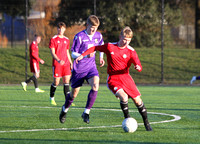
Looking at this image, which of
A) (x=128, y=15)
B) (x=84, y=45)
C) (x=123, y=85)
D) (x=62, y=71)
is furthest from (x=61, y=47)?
(x=128, y=15)

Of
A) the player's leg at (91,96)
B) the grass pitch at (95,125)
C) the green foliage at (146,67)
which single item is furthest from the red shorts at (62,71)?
Answer: the green foliage at (146,67)

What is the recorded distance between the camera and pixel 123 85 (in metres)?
7.29

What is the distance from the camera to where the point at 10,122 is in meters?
8.00

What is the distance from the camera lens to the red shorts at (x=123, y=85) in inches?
→ 284

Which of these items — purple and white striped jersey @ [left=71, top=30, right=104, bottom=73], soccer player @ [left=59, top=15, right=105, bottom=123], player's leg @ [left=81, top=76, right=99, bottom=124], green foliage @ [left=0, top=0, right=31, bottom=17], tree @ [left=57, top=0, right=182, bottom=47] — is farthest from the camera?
green foliage @ [left=0, top=0, right=31, bottom=17]

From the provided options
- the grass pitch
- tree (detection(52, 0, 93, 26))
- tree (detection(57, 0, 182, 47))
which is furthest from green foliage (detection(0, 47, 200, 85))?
the grass pitch

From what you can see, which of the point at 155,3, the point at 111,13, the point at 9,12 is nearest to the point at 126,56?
the point at 111,13

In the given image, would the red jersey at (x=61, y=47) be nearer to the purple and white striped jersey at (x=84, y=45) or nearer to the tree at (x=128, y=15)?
the purple and white striped jersey at (x=84, y=45)

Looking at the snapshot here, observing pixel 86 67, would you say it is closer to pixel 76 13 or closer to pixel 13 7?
pixel 76 13

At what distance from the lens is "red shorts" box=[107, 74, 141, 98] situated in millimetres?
7223

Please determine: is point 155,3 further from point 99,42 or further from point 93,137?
point 93,137

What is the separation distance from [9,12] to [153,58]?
8851 mm

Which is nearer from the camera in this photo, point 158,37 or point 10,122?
point 10,122

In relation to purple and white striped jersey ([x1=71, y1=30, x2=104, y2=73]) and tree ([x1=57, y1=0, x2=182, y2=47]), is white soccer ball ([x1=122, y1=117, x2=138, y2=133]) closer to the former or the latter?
purple and white striped jersey ([x1=71, y1=30, x2=104, y2=73])
